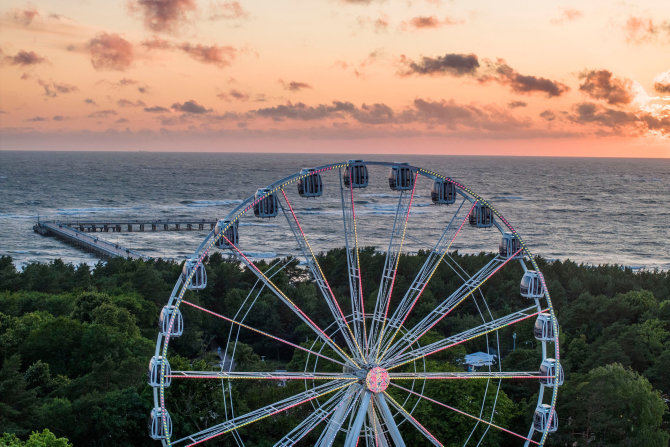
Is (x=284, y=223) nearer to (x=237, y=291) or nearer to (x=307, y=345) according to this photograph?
(x=237, y=291)

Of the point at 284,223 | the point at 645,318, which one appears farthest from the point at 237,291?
the point at 284,223

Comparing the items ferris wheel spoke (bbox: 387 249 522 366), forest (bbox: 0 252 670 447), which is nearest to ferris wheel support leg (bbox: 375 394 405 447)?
ferris wheel spoke (bbox: 387 249 522 366)

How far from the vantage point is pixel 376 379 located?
29.0 m

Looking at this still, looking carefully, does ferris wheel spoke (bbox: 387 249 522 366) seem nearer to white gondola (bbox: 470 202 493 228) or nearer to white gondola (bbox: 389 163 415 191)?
white gondola (bbox: 470 202 493 228)

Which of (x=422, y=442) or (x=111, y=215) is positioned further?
(x=111, y=215)

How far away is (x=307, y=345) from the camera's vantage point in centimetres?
4662

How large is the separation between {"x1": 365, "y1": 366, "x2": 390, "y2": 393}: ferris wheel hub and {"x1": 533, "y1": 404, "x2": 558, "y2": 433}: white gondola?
6.36 metres

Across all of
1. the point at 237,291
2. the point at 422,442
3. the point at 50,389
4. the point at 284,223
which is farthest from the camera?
the point at 284,223

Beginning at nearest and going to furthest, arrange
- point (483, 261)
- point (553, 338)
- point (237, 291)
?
1. point (553, 338)
2. point (237, 291)
3. point (483, 261)

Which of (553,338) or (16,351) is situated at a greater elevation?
(553,338)

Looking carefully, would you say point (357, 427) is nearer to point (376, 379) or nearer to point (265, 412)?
point (376, 379)

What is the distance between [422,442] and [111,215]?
147 meters

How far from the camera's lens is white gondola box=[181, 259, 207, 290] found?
27641 mm

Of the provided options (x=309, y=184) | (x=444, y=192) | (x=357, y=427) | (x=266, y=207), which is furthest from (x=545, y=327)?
(x=266, y=207)
